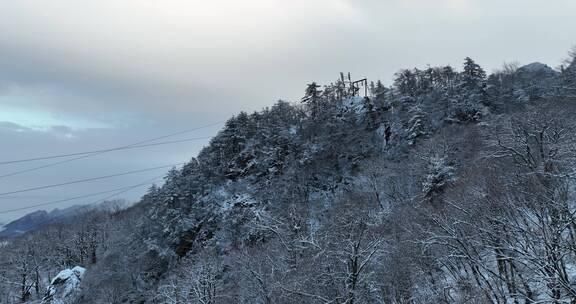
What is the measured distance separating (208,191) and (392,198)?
110ft

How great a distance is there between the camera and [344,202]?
153ft

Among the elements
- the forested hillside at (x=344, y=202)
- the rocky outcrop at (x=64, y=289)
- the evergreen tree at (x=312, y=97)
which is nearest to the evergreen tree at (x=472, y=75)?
the forested hillside at (x=344, y=202)

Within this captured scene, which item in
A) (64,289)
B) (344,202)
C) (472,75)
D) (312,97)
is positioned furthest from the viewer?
(312,97)

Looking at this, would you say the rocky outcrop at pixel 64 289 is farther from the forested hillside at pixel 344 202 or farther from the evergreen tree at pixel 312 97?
the evergreen tree at pixel 312 97

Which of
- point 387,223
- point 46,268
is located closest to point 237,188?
point 387,223

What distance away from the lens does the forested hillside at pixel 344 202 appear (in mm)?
20719

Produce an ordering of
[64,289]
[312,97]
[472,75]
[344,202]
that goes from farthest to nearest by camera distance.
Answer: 1. [312,97]
2. [472,75]
3. [64,289]
4. [344,202]

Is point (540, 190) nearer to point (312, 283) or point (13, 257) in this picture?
point (312, 283)

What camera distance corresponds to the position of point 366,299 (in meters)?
23.7

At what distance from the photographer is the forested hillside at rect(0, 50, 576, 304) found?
68.0 ft

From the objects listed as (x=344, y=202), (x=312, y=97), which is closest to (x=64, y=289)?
(x=344, y=202)

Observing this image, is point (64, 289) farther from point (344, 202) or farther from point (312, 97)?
point (312, 97)

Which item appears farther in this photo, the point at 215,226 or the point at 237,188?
the point at 237,188

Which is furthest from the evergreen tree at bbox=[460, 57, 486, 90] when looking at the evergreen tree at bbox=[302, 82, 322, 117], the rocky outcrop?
the rocky outcrop
